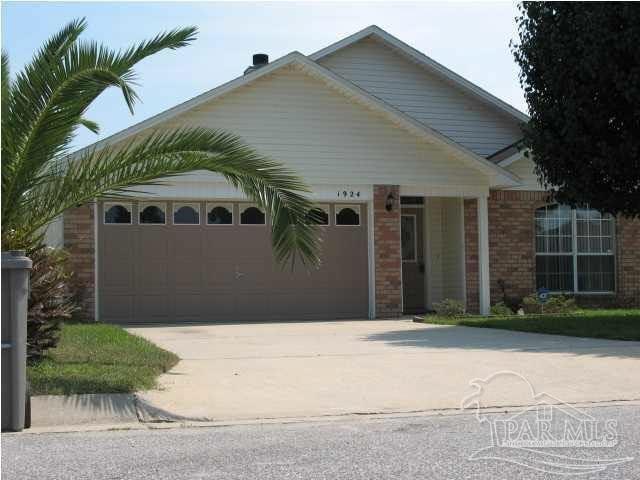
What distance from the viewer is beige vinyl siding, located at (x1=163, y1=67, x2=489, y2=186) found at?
57.0 ft

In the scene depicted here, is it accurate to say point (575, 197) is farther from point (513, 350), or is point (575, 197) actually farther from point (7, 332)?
point (7, 332)

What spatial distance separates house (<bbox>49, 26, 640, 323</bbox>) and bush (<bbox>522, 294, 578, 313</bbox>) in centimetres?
80

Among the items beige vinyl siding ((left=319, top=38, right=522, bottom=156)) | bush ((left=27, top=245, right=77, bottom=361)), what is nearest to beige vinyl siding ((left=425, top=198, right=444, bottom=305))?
beige vinyl siding ((left=319, top=38, right=522, bottom=156))

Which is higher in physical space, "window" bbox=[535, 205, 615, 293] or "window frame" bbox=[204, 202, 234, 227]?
"window frame" bbox=[204, 202, 234, 227]

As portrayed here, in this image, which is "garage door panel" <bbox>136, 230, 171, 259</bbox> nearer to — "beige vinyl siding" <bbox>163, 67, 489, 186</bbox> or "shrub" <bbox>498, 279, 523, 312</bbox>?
"beige vinyl siding" <bbox>163, 67, 489, 186</bbox>

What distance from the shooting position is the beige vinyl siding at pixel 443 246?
19766 mm

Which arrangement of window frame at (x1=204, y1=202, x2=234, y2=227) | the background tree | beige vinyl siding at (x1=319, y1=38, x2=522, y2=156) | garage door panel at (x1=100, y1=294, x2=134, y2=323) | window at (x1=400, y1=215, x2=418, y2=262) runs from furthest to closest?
beige vinyl siding at (x1=319, y1=38, x2=522, y2=156)
window at (x1=400, y1=215, x2=418, y2=262)
window frame at (x1=204, y1=202, x2=234, y2=227)
garage door panel at (x1=100, y1=294, x2=134, y2=323)
the background tree

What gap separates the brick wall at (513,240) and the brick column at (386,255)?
2546 millimetres

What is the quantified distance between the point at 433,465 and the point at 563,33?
11.0 metres

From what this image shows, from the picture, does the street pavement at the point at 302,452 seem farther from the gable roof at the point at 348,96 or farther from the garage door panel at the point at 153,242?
the garage door panel at the point at 153,242

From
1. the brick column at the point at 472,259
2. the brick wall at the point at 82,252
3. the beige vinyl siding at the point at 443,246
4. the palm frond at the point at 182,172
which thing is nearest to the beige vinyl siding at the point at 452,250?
the beige vinyl siding at the point at 443,246

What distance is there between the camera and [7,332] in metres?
6.88

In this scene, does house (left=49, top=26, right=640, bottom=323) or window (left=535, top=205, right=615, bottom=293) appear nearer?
house (left=49, top=26, right=640, bottom=323)

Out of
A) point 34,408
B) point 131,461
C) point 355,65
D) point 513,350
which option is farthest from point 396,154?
point 131,461
